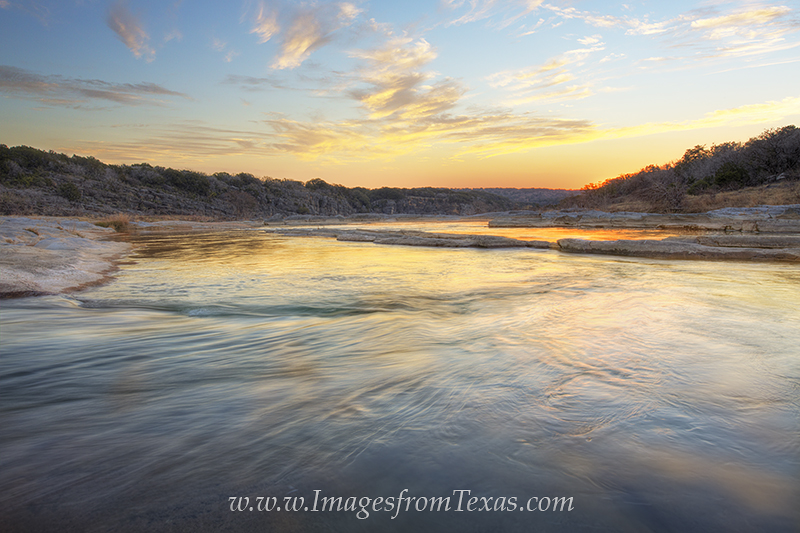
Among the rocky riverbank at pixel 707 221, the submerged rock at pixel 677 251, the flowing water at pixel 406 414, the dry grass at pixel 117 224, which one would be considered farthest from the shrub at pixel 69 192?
the submerged rock at pixel 677 251

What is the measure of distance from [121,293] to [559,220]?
2949cm

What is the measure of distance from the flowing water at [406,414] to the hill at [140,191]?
44.2 metres

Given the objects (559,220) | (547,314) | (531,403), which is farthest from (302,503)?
(559,220)

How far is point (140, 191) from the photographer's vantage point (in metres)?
57.6

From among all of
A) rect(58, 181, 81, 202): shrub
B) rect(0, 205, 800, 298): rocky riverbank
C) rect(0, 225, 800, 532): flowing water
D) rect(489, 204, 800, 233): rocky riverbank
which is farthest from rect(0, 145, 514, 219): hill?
rect(489, 204, 800, 233): rocky riverbank

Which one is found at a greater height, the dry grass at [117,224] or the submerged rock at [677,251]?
the dry grass at [117,224]

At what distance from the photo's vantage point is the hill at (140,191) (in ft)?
145

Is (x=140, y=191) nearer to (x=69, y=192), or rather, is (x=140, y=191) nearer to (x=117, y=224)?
(x=69, y=192)

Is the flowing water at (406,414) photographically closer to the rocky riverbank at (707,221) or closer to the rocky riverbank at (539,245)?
the rocky riverbank at (539,245)

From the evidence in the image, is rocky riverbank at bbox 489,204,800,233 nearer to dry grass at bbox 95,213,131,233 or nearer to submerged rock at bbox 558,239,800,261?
submerged rock at bbox 558,239,800,261

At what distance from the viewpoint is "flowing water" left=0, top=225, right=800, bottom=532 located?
1591 mm

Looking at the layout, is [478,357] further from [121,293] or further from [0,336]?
[121,293]

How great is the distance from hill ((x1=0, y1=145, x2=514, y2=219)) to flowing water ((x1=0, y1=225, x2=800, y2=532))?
4417cm

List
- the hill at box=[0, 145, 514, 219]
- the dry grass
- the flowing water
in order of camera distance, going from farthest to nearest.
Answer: the hill at box=[0, 145, 514, 219] → the dry grass → the flowing water
